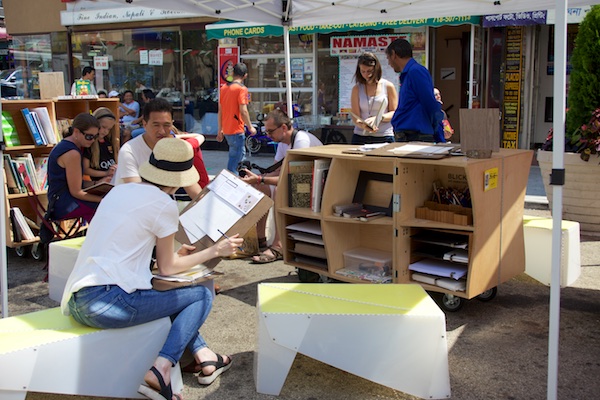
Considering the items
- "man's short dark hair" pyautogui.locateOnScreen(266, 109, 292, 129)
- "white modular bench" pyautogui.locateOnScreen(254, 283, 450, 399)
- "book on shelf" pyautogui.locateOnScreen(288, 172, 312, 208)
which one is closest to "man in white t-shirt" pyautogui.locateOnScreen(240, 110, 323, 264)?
"man's short dark hair" pyautogui.locateOnScreen(266, 109, 292, 129)

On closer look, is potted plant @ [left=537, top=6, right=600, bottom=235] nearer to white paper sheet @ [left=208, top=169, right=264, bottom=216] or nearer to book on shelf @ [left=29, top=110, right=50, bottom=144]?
white paper sheet @ [left=208, top=169, right=264, bottom=216]

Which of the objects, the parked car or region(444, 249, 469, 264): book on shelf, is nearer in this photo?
region(444, 249, 469, 264): book on shelf

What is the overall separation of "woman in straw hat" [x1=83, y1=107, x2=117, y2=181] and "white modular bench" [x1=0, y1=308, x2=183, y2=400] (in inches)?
119

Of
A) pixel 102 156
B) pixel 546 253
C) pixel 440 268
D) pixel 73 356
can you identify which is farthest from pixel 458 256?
pixel 102 156

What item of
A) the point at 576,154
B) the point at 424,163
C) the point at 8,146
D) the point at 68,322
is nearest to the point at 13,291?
the point at 8,146

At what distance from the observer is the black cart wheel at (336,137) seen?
44.2 ft

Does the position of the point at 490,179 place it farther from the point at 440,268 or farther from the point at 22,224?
the point at 22,224

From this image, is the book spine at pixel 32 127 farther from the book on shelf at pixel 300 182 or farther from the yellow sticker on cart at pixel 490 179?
the yellow sticker on cart at pixel 490 179

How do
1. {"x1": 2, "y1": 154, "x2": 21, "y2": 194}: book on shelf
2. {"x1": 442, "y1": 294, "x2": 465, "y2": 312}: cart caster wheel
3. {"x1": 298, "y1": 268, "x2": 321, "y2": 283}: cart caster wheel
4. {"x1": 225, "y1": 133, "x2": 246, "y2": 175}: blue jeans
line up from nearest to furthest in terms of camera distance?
1. {"x1": 442, "y1": 294, "x2": 465, "y2": 312}: cart caster wheel
2. {"x1": 298, "y1": 268, "x2": 321, "y2": 283}: cart caster wheel
3. {"x1": 2, "y1": 154, "x2": 21, "y2": 194}: book on shelf
4. {"x1": 225, "y1": 133, "x2": 246, "y2": 175}: blue jeans

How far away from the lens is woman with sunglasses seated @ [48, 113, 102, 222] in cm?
602

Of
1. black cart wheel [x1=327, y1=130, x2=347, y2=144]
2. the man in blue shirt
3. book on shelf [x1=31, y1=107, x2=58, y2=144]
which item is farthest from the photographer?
black cart wheel [x1=327, y1=130, x2=347, y2=144]

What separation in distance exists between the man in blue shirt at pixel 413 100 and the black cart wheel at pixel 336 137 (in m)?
7.21

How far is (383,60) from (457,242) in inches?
345

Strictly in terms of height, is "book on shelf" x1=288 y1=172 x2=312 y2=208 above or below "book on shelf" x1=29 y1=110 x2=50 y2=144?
below
